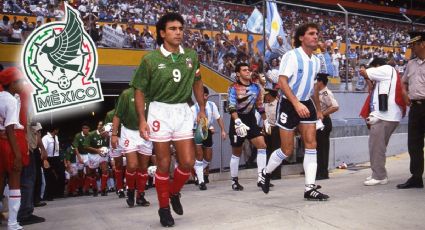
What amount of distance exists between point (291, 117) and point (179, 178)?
1.75 m

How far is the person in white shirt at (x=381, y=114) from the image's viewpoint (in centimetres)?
726

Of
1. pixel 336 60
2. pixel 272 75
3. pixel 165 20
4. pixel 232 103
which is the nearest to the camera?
pixel 165 20

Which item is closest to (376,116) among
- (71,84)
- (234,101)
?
(234,101)

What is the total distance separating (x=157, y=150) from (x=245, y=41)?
32.0 feet

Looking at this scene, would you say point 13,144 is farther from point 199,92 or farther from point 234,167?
point 234,167

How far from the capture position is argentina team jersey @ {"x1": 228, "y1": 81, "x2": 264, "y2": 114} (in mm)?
7906

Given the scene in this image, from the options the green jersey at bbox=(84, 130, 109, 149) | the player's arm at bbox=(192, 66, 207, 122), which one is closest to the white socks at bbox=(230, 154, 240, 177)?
the player's arm at bbox=(192, 66, 207, 122)

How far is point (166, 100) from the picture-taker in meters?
4.90

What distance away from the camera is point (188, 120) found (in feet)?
16.4

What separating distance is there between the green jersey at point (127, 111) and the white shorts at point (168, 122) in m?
2.45

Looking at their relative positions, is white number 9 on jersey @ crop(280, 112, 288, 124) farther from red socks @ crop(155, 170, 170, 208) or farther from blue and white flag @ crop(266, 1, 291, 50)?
blue and white flag @ crop(266, 1, 291, 50)

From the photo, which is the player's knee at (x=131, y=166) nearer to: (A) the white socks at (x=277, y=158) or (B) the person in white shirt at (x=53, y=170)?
(A) the white socks at (x=277, y=158)

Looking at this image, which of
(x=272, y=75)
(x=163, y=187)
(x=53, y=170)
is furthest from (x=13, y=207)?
(x=53, y=170)

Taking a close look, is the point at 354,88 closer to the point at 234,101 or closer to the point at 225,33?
the point at 225,33
